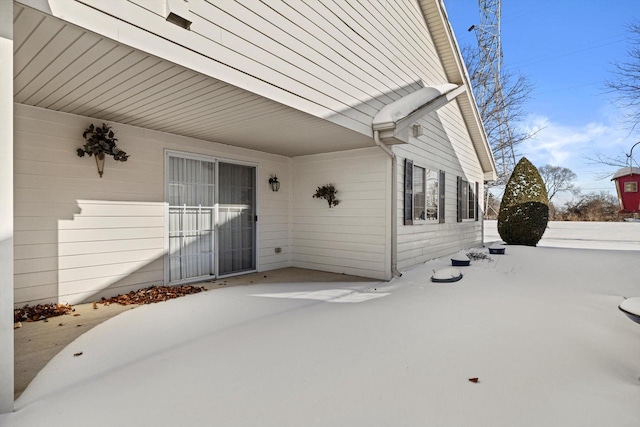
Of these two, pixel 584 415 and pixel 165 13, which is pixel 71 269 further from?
pixel 584 415

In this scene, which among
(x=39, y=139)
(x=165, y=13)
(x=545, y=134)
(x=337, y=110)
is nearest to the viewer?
(x=165, y=13)

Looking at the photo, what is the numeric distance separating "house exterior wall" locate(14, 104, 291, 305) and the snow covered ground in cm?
92

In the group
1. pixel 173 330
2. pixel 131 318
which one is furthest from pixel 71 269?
pixel 173 330

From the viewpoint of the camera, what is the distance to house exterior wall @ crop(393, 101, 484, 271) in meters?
5.93

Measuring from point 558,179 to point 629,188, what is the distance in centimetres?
2448

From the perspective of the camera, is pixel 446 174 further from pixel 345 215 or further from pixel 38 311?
pixel 38 311

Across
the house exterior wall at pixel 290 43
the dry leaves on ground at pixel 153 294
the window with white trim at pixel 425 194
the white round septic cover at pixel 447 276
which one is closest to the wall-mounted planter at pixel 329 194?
the house exterior wall at pixel 290 43

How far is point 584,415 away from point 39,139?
517 cm

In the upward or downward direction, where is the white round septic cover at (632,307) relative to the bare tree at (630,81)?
downward

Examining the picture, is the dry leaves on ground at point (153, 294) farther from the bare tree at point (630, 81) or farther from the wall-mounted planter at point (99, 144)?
the bare tree at point (630, 81)

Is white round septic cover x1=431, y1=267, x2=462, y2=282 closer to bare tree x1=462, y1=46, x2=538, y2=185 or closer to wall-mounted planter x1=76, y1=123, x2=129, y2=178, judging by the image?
wall-mounted planter x1=76, y1=123, x2=129, y2=178

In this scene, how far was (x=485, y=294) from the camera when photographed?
4.15 meters

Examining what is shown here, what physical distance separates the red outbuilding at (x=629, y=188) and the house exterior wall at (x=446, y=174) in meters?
2.85

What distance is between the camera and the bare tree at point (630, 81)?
315 inches
